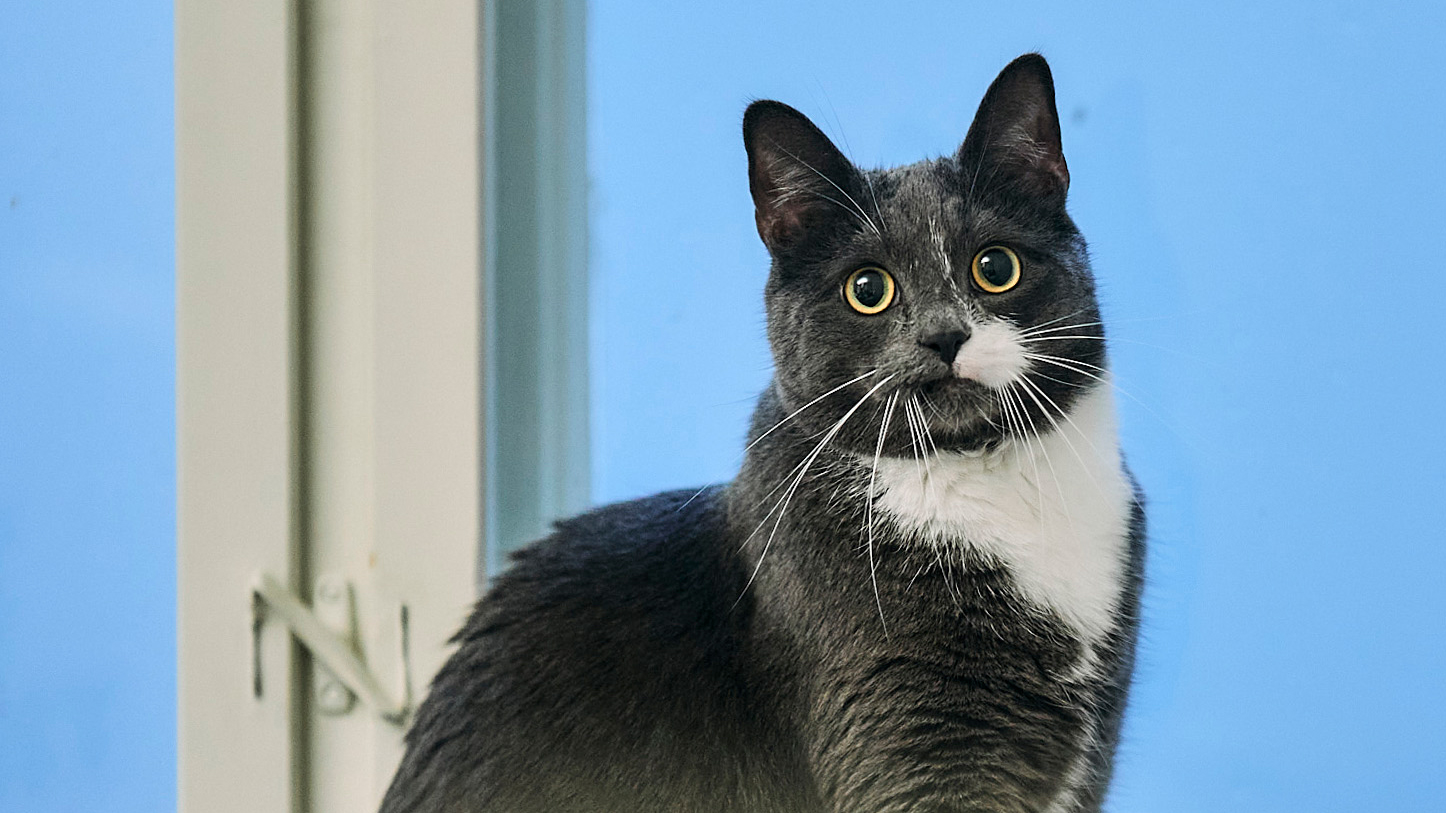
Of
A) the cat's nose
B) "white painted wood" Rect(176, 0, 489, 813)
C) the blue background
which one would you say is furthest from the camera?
"white painted wood" Rect(176, 0, 489, 813)

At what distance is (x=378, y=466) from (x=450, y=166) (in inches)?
13.7

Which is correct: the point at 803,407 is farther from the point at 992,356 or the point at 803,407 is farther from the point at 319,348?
the point at 319,348

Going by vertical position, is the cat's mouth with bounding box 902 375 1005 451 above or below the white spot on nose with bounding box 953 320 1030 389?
below

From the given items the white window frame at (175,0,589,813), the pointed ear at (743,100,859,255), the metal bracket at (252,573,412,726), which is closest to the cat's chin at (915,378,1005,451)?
the pointed ear at (743,100,859,255)

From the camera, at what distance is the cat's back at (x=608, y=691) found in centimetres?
87

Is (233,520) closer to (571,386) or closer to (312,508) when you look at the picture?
(312,508)

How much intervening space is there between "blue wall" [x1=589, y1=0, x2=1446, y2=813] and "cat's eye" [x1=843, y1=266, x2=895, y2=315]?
18cm

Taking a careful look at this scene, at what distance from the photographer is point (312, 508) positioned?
122 cm

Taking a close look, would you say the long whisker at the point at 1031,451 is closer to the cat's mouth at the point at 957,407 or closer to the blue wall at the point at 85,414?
the cat's mouth at the point at 957,407

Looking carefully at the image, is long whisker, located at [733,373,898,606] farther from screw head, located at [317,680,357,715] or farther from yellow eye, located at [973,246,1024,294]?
screw head, located at [317,680,357,715]

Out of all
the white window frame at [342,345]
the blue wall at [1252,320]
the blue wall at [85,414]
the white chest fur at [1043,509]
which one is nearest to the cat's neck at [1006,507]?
the white chest fur at [1043,509]

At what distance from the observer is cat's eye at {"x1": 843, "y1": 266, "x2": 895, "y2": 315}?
2.76ft

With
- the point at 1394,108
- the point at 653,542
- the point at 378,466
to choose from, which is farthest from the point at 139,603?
the point at 1394,108

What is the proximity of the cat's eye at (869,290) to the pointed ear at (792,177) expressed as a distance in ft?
0.20
